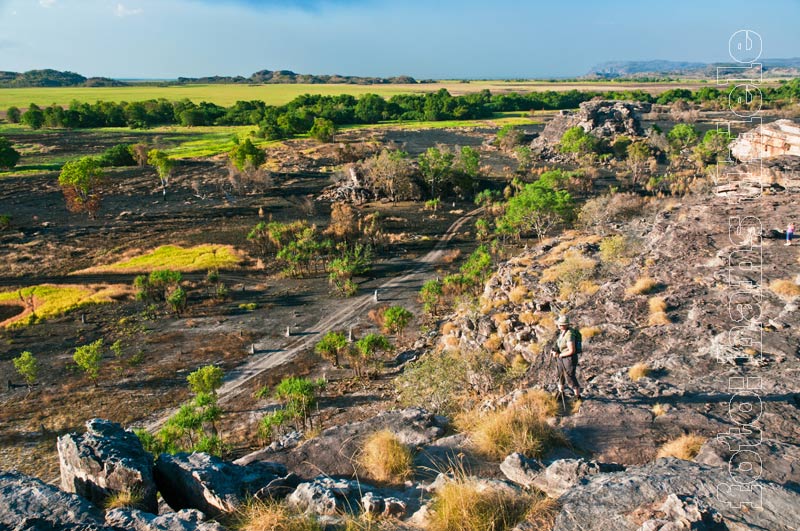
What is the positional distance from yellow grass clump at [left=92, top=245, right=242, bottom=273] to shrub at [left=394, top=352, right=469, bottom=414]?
23.2m

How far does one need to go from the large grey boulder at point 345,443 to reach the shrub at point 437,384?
4.98 metres

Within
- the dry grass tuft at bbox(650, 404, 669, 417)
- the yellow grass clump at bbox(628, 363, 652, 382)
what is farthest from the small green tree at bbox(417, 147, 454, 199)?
the dry grass tuft at bbox(650, 404, 669, 417)

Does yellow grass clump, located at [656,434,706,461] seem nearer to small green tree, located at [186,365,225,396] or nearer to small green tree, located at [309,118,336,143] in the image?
small green tree, located at [186,365,225,396]

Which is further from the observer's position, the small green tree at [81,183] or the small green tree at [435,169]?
the small green tree at [435,169]

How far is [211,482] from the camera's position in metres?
7.08

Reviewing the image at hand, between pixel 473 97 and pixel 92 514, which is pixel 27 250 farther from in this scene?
pixel 473 97

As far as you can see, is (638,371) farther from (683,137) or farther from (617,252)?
(683,137)

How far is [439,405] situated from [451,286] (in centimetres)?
1646

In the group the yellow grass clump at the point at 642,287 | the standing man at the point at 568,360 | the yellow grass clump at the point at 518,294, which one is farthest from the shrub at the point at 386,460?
the yellow grass clump at the point at 518,294

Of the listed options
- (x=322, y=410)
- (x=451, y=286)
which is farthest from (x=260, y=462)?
(x=451, y=286)

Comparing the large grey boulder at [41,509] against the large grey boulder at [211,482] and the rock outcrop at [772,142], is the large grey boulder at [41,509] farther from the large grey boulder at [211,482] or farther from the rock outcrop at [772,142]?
the rock outcrop at [772,142]

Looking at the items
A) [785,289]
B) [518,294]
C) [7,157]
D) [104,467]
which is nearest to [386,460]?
[104,467]

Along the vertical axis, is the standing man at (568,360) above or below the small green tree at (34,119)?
below

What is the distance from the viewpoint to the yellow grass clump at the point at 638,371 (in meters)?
12.7
